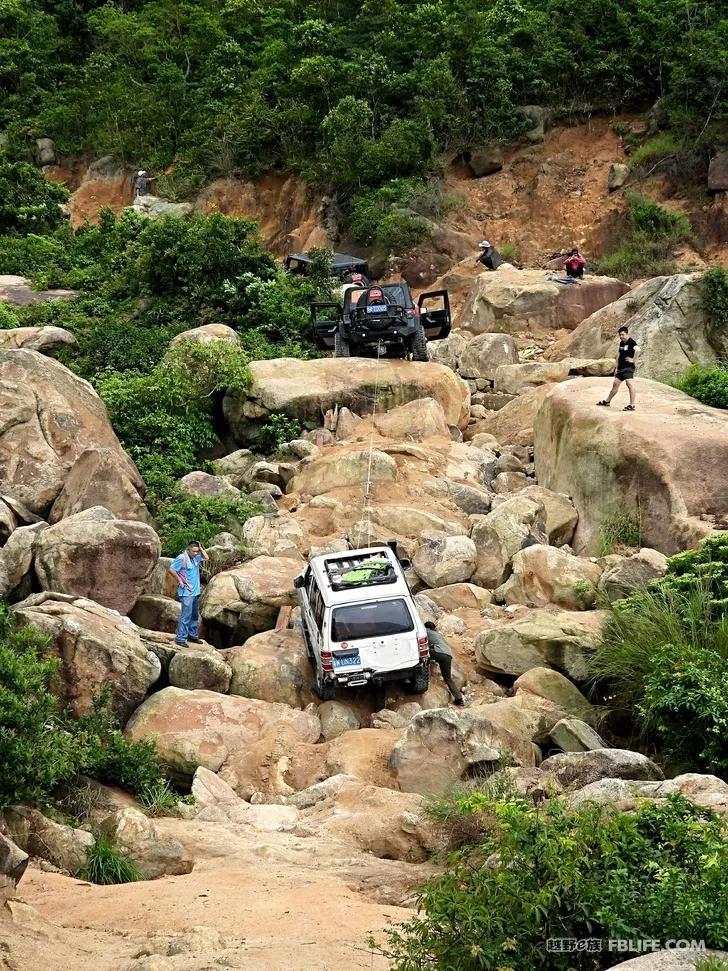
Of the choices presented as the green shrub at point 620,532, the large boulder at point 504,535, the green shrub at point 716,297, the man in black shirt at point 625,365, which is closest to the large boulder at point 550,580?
the large boulder at point 504,535

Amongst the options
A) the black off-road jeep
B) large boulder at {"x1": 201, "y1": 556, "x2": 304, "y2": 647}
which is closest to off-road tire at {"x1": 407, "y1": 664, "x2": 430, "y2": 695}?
large boulder at {"x1": 201, "y1": 556, "x2": 304, "y2": 647}

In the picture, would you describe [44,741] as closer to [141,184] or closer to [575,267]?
[575,267]

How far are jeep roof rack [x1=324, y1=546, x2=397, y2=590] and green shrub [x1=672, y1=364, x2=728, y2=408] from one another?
8491 millimetres

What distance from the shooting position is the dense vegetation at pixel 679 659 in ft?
37.6

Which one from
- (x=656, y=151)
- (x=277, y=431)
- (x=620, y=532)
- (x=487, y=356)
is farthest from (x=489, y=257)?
(x=620, y=532)

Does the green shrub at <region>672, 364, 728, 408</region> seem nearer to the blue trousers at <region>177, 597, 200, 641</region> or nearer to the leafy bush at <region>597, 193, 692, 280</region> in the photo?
the blue trousers at <region>177, 597, 200, 641</region>

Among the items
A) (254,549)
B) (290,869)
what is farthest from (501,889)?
(254,549)

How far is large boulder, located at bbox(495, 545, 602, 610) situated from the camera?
16.2m

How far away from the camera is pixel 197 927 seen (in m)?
8.34

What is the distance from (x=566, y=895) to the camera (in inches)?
275

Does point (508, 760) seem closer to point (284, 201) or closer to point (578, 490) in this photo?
point (578, 490)

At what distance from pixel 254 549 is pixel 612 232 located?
21.4 metres

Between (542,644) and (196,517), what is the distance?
706 cm

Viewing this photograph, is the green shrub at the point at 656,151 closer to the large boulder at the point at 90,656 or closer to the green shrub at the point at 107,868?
the large boulder at the point at 90,656
